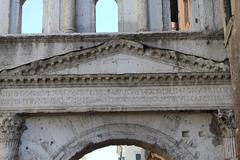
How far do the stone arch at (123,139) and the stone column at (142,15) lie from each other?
2.46 metres

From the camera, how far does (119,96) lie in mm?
12312

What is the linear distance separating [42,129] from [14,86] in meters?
1.07

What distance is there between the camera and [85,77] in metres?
12.2

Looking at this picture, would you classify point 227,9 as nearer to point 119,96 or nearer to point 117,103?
point 119,96

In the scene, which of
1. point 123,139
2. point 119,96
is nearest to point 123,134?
point 123,139

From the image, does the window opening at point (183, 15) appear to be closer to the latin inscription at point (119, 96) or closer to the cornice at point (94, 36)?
the cornice at point (94, 36)

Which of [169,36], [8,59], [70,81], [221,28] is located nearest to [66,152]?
[70,81]

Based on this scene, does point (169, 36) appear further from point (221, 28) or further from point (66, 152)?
point (66, 152)

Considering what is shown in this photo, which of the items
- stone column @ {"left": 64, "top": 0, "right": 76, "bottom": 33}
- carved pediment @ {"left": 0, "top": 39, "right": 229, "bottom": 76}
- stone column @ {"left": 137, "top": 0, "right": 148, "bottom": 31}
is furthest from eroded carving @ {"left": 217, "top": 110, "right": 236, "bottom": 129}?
stone column @ {"left": 64, "top": 0, "right": 76, "bottom": 33}

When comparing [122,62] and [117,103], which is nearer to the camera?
[117,103]

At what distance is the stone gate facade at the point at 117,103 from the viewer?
12219 millimetres

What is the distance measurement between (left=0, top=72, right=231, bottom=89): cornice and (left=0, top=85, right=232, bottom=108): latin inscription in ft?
0.31

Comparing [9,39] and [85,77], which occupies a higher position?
[9,39]

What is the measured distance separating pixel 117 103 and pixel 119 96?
0.16 metres
